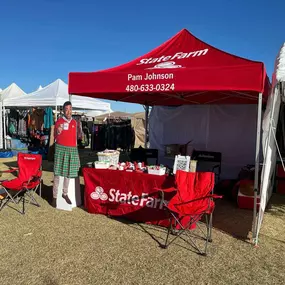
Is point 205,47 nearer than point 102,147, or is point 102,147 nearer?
point 205,47

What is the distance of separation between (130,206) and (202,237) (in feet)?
3.46

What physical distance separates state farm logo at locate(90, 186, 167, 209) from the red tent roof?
1379mm

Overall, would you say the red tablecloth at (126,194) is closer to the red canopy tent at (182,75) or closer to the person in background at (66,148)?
the person in background at (66,148)

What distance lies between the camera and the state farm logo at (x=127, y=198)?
13.1ft

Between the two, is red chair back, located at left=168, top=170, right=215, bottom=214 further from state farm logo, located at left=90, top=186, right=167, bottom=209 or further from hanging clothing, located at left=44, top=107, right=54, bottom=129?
hanging clothing, located at left=44, top=107, right=54, bottom=129

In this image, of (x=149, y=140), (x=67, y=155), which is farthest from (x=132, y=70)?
(x=149, y=140)

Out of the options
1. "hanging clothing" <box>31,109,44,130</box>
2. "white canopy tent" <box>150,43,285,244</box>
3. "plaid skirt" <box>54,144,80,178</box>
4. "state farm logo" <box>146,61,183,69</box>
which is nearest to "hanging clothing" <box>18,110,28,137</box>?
"hanging clothing" <box>31,109,44,130</box>

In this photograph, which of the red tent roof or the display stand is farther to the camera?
the display stand

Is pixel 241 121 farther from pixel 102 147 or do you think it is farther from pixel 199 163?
pixel 102 147

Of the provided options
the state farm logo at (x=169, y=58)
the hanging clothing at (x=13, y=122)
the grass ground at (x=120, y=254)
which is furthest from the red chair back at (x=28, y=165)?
the hanging clothing at (x=13, y=122)

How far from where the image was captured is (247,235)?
371 cm

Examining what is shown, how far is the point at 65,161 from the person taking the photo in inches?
177

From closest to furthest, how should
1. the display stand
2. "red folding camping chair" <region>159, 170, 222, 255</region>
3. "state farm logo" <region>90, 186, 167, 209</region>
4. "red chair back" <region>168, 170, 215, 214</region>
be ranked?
1. "red folding camping chair" <region>159, 170, 222, 255</region>
2. "red chair back" <region>168, 170, 215, 214</region>
3. "state farm logo" <region>90, 186, 167, 209</region>
4. the display stand

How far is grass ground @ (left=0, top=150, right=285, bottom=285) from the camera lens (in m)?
2.69
